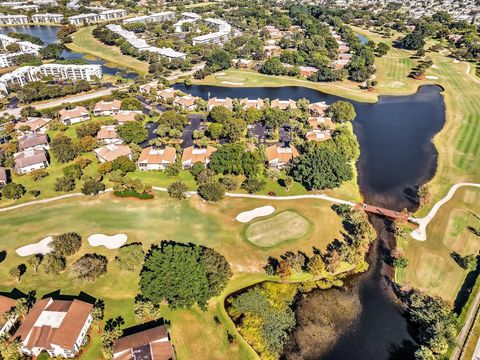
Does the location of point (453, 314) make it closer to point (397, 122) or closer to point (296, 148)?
point (296, 148)

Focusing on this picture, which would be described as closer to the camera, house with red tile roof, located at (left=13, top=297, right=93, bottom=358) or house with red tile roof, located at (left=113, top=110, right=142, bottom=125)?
house with red tile roof, located at (left=13, top=297, right=93, bottom=358)

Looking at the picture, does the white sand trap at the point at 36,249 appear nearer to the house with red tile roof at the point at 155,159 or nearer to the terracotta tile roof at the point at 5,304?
the terracotta tile roof at the point at 5,304

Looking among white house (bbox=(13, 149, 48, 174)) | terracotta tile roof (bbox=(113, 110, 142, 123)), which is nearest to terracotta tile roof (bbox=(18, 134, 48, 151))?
white house (bbox=(13, 149, 48, 174))

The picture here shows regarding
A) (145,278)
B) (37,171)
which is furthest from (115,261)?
(37,171)

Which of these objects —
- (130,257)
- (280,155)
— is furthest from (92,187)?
(280,155)

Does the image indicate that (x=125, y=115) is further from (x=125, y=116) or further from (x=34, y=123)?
(x=34, y=123)

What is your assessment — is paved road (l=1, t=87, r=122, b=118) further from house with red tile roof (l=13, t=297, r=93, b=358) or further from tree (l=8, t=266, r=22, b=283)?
house with red tile roof (l=13, t=297, r=93, b=358)
